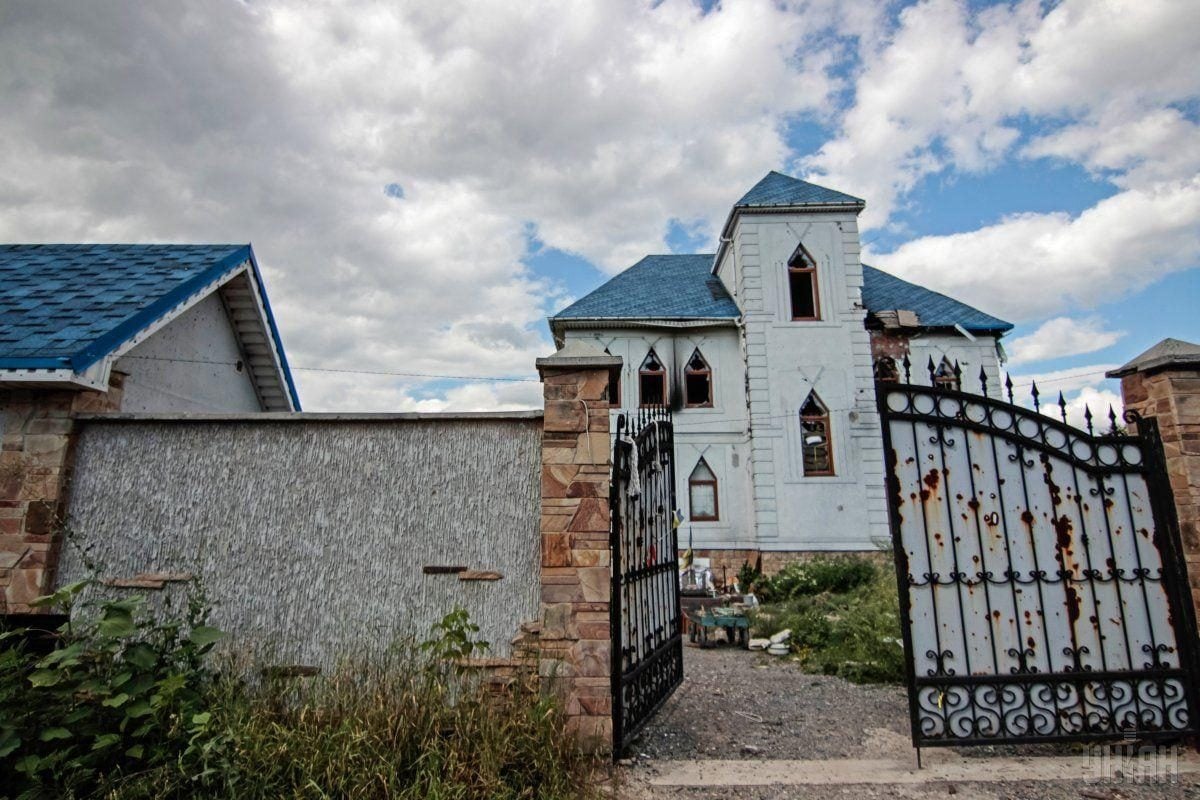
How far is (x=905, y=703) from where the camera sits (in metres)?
5.26

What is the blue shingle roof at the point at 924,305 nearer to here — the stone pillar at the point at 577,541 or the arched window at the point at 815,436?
the arched window at the point at 815,436

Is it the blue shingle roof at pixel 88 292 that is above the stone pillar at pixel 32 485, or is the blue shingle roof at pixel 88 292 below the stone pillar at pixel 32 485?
above

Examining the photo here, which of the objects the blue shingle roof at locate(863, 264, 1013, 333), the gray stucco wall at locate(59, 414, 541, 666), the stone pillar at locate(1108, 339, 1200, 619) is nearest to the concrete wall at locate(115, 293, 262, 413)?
the gray stucco wall at locate(59, 414, 541, 666)

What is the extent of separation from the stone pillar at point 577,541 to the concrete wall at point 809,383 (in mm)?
10598

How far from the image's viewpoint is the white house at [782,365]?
1388cm

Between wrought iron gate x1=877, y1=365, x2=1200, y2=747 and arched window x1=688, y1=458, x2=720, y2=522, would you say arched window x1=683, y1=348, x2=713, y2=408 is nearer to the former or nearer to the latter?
arched window x1=688, y1=458, x2=720, y2=522

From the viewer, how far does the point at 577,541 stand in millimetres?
3934

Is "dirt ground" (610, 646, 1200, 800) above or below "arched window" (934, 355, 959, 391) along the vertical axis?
below

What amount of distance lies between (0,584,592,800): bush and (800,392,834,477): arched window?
38.5 ft

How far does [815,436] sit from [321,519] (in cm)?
1230

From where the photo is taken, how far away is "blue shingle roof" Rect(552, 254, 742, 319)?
15.5 m

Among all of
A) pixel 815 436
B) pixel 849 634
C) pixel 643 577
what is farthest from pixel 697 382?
pixel 643 577

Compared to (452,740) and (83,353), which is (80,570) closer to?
(83,353)

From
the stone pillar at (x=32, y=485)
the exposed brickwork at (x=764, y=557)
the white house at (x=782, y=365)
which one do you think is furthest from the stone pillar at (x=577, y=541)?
the exposed brickwork at (x=764, y=557)
